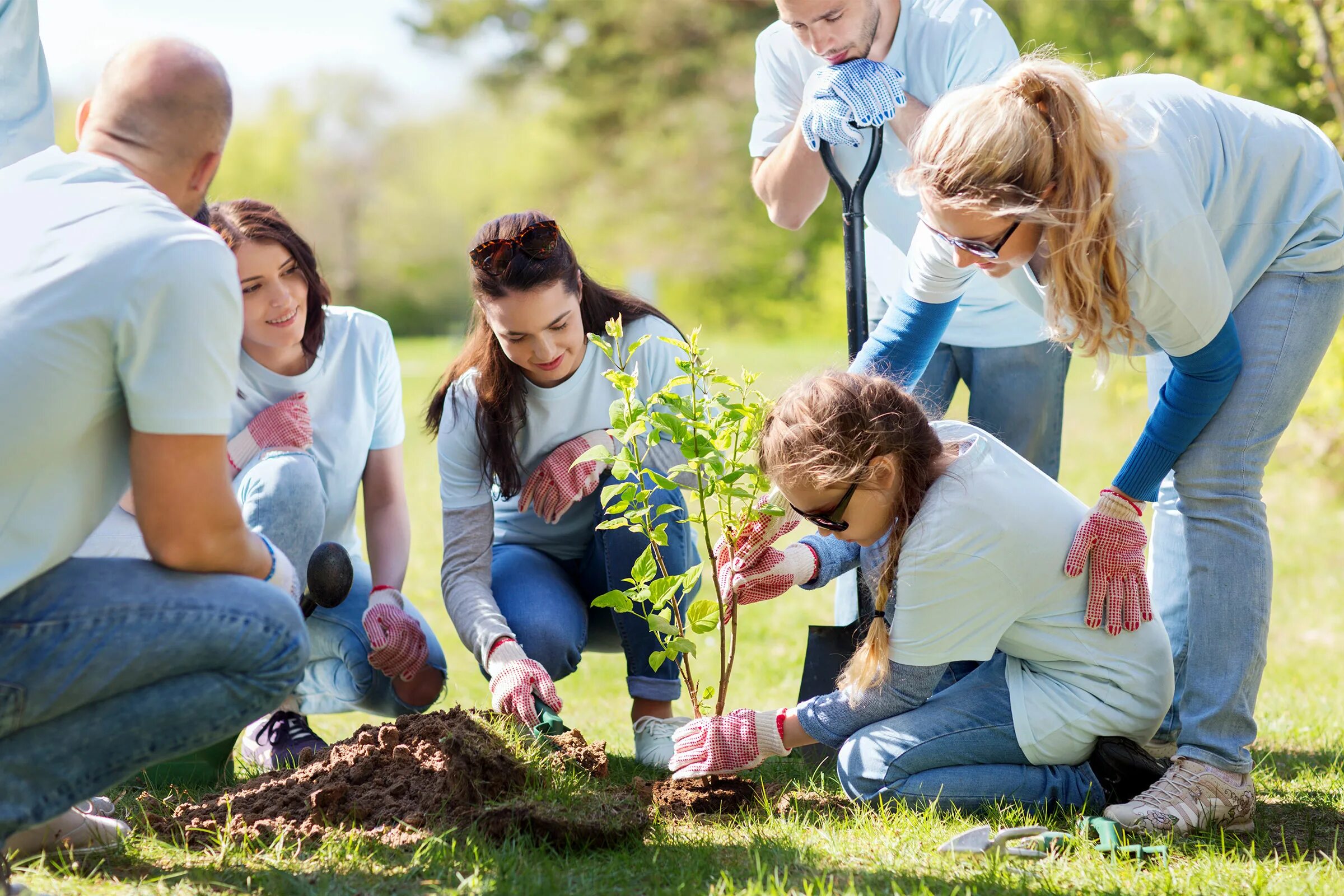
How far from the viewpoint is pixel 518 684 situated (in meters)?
2.90

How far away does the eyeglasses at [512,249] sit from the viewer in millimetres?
3094

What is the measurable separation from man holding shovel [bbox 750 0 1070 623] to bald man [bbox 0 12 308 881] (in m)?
1.62

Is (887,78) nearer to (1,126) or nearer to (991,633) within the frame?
(991,633)

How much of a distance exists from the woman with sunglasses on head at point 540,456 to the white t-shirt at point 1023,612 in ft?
2.56

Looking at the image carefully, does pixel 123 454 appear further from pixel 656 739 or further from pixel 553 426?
pixel 656 739

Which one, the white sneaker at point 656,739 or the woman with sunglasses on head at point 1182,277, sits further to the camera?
the white sneaker at point 656,739

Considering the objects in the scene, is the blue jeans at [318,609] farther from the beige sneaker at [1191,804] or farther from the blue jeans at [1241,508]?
the blue jeans at [1241,508]

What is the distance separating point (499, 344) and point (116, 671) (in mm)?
1511

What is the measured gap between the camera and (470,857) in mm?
2377

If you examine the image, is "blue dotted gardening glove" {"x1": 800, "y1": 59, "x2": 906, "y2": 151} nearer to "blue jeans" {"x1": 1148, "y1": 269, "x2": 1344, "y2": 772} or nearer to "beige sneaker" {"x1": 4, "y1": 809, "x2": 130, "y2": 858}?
"blue jeans" {"x1": 1148, "y1": 269, "x2": 1344, "y2": 772}

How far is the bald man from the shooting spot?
6.34 ft

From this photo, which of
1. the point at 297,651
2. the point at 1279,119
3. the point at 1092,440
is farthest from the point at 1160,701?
the point at 1092,440

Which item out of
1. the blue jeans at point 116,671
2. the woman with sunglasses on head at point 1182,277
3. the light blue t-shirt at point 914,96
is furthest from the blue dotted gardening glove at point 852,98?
the blue jeans at point 116,671

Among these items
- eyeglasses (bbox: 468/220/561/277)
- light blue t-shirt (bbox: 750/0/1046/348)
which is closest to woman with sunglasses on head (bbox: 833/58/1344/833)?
light blue t-shirt (bbox: 750/0/1046/348)
